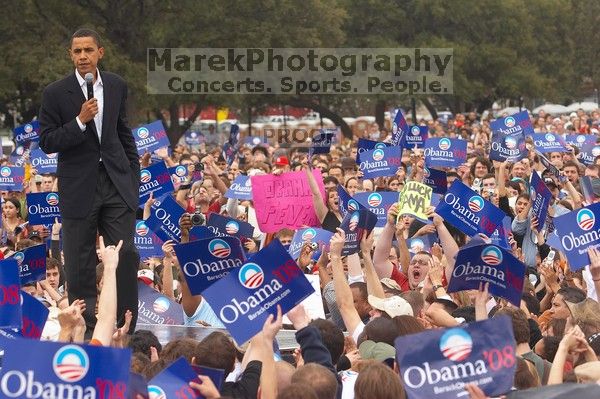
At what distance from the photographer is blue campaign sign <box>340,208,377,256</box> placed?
10.4 meters

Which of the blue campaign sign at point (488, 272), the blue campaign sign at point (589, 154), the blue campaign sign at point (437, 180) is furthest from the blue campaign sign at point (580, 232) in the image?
the blue campaign sign at point (589, 154)

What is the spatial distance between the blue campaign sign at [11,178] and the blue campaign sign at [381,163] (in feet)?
14.3

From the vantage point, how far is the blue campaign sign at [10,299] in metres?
7.23

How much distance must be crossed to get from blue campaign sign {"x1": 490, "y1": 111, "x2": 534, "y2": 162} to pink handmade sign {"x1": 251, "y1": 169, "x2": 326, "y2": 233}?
15.8ft

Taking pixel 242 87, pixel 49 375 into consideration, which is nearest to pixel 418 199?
pixel 49 375

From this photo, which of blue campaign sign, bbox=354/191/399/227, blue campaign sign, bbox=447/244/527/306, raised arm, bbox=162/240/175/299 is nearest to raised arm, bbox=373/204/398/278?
raised arm, bbox=162/240/175/299

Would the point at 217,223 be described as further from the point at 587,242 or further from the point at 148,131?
the point at 148,131

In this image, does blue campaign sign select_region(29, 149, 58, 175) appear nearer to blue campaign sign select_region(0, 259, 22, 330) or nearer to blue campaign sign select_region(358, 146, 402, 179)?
blue campaign sign select_region(358, 146, 402, 179)

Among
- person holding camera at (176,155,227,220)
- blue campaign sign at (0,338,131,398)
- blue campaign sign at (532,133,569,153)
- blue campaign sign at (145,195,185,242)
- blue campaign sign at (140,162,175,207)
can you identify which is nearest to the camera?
blue campaign sign at (0,338,131,398)

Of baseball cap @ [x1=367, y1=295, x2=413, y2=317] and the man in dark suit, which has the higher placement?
the man in dark suit

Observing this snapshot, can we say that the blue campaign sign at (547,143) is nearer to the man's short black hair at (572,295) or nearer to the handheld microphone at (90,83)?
the man's short black hair at (572,295)

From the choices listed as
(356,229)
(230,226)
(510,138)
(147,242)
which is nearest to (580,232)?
(356,229)

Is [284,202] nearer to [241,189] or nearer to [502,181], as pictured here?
[241,189]

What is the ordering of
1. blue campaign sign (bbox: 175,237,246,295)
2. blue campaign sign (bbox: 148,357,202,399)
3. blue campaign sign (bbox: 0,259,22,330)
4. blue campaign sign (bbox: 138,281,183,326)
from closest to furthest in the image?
blue campaign sign (bbox: 148,357,202,399)
blue campaign sign (bbox: 0,259,22,330)
blue campaign sign (bbox: 175,237,246,295)
blue campaign sign (bbox: 138,281,183,326)
